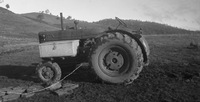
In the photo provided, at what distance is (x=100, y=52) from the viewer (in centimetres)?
618

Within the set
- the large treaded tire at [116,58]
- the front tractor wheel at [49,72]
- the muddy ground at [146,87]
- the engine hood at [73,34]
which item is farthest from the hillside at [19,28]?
the large treaded tire at [116,58]

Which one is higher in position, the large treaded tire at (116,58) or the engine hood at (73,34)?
the engine hood at (73,34)

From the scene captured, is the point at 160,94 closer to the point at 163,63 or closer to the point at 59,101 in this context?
the point at 59,101

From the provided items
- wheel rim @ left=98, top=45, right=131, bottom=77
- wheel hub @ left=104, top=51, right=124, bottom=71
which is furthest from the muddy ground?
wheel hub @ left=104, top=51, right=124, bottom=71

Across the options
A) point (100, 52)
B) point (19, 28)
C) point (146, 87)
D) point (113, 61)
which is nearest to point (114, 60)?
point (113, 61)

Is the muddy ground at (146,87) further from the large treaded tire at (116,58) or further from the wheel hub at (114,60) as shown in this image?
the wheel hub at (114,60)

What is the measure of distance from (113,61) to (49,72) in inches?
87.7

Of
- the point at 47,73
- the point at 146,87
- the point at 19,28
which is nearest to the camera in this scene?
the point at 146,87

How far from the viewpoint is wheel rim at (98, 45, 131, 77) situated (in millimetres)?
6172

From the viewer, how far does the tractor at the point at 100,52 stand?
19.7ft

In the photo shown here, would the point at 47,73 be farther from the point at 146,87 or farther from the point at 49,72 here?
the point at 146,87

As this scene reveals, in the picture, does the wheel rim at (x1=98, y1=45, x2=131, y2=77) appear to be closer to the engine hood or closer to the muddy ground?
the muddy ground

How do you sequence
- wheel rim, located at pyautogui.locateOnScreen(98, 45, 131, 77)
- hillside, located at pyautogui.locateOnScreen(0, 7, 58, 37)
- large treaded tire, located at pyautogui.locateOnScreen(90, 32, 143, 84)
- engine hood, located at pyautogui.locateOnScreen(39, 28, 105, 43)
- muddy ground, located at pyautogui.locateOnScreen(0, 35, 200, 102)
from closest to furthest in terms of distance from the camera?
muddy ground, located at pyautogui.locateOnScreen(0, 35, 200, 102) < large treaded tire, located at pyautogui.locateOnScreen(90, 32, 143, 84) < wheel rim, located at pyautogui.locateOnScreen(98, 45, 131, 77) < engine hood, located at pyautogui.locateOnScreen(39, 28, 105, 43) < hillside, located at pyautogui.locateOnScreen(0, 7, 58, 37)

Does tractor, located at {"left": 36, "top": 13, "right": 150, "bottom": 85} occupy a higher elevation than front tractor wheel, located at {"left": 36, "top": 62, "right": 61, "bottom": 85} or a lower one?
higher
